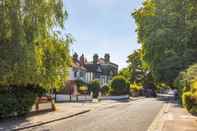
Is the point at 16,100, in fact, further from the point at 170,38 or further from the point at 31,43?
the point at 170,38

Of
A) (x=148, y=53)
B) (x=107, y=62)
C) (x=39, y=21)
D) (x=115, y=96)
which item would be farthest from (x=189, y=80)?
(x=107, y=62)

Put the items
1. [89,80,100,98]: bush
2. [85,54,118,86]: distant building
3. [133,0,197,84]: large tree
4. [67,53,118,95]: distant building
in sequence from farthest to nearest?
[85,54,118,86]: distant building, [67,53,118,95]: distant building, [89,80,100,98]: bush, [133,0,197,84]: large tree

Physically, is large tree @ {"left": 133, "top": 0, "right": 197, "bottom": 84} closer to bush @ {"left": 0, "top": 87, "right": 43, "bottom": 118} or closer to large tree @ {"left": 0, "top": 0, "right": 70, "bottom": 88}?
large tree @ {"left": 0, "top": 0, "right": 70, "bottom": 88}

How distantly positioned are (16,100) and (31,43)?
3.45 metres

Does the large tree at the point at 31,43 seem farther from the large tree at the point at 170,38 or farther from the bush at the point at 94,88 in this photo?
the bush at the point at 94,88

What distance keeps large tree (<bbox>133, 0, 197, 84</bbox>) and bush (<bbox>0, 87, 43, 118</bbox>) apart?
2731 centimetres

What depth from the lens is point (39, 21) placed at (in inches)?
1009

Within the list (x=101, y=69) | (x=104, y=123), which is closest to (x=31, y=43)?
(x=104, y=123)

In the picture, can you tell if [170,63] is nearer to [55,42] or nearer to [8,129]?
[55,42]

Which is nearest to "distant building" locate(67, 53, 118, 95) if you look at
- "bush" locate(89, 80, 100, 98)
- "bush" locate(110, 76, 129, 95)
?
"bush" locate(89, 80, 100, 98)

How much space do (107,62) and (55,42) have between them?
94.4 meters

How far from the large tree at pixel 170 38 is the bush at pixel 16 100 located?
27.3 m

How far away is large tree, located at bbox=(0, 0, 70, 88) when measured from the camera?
2364cm

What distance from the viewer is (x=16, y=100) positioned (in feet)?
82.7
